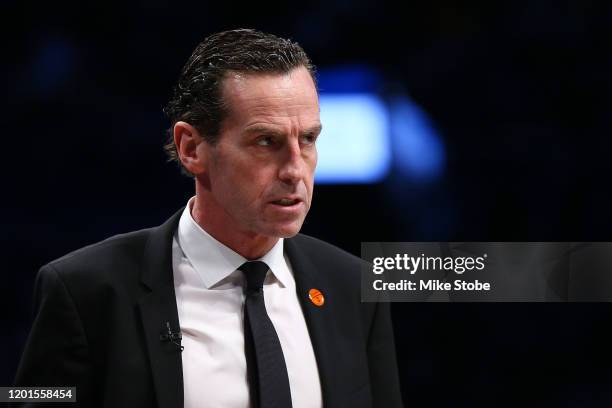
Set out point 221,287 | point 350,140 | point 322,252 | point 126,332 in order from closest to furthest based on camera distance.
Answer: point 126,332 < point 221,287 < point 322,252 < point 350,140

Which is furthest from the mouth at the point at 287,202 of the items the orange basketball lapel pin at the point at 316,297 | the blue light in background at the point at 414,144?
the blue light in background at the point at 414,144

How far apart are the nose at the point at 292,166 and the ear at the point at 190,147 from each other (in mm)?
174

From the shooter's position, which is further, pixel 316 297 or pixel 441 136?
pixel 441 136

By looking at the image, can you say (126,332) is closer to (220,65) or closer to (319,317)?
(319,317)

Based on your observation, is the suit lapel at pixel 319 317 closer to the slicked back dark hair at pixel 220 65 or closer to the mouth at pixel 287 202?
the mouth at pixel 287 202

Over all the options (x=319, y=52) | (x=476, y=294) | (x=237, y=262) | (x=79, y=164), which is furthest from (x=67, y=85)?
(x=476, y=294)

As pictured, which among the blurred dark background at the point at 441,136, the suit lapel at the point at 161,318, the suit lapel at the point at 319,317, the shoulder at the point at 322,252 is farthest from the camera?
the blurred dark background at the point at 441,136

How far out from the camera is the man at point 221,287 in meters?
1.60

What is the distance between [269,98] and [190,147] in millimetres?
212

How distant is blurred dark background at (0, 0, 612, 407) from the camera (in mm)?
2266

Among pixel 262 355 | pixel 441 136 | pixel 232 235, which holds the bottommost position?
pixel 262 355

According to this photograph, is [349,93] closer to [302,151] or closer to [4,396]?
[302,151]

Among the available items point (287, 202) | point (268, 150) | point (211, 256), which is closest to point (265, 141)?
point (268, 150)

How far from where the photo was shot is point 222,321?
167 centimetres
